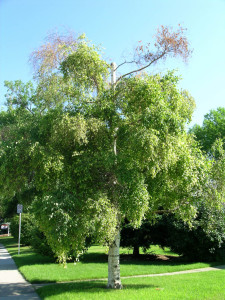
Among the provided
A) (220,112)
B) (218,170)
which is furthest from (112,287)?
(220,112)

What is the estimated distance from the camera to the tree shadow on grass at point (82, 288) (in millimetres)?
9109

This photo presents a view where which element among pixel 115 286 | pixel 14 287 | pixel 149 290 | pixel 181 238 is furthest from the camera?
pixel 181 238

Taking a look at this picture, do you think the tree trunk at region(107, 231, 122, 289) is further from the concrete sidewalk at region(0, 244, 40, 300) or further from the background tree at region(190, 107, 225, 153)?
the background tree at region(190, 107, 225, 153)

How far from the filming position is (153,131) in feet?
27.2

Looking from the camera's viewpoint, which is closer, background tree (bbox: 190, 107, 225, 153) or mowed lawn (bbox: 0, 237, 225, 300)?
mowed lawn (bbox: 0, 237, 225, 300)

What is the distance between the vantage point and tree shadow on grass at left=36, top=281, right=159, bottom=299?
911 cm

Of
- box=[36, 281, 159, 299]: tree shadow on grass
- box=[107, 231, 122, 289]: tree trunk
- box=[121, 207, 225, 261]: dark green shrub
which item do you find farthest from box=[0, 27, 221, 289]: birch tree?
box=[121, 207, 225, 261]: dark green shrub

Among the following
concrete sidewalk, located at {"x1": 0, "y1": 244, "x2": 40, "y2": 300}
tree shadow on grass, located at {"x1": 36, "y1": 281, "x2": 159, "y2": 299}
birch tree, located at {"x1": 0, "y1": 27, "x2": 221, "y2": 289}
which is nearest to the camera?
birch tree, located at {"x1": 0, "y1": 27, "x2": 221, "y2": 289}

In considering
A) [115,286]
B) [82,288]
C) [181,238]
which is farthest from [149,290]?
[181,238]

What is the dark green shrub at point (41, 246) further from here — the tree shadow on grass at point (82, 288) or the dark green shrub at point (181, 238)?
the tree shadow on grass at point (82, 288)

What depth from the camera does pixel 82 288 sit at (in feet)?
32.3

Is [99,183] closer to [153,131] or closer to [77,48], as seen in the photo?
[153,131]

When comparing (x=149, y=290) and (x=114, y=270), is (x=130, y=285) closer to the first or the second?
(x=114, y=270)

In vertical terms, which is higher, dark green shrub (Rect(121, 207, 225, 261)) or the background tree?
the background tree
